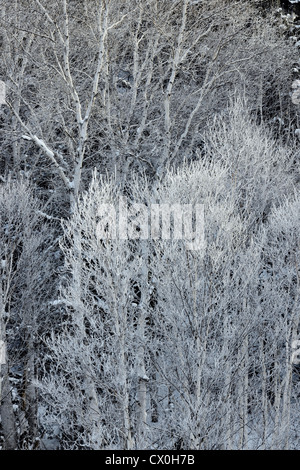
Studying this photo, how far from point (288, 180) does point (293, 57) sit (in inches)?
326

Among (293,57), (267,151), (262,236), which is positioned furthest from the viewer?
(293,57)

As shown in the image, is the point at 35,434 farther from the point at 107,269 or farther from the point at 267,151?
the point at 267,151

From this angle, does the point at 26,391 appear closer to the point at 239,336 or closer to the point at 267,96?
the point at 239,336

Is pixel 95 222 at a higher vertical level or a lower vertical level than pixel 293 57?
lower

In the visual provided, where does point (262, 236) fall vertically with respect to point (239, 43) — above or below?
below

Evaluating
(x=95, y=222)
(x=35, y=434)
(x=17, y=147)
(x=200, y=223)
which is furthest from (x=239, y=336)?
(x=17, y=147)

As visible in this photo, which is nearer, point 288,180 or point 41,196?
point 288,180

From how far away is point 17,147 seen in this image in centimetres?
1788

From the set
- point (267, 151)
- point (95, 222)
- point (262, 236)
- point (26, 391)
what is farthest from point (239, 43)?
point (26, 391)

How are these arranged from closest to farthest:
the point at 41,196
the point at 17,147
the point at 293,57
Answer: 1. the point at 17,147
2. the point at 41,196
3. the point at 293,57

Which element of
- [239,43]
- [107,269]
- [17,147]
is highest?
[239,43]

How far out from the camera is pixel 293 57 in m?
21.0

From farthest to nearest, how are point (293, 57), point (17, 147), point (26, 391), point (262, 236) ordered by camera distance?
1. point (293, 57)
2. point (17, 147)
3. point (26, 391)
4. point (262, 236)
